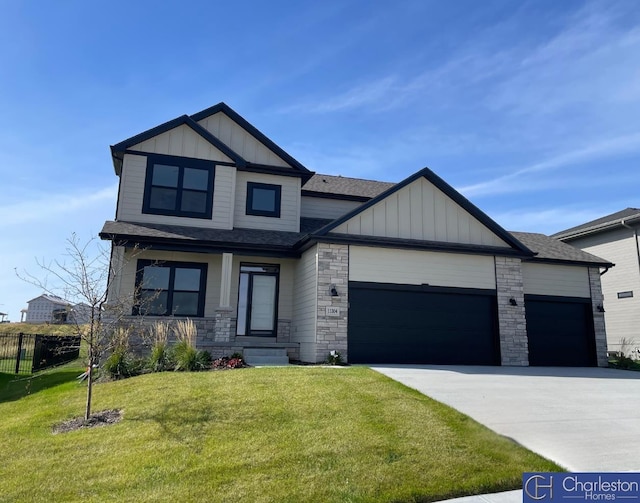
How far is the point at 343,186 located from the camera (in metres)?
19.1

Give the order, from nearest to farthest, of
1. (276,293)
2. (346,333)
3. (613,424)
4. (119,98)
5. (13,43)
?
(613,424)
(13,43)
(119,98)
(346,333)
(276,293)

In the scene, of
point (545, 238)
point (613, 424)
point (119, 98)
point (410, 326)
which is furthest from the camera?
point (545, 238)

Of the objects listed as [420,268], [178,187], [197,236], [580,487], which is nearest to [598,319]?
[420,268]

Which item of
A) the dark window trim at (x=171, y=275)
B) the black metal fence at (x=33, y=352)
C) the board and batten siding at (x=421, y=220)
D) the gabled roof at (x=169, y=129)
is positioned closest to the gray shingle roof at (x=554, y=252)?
the board and batten siding at (x=421, y=220)

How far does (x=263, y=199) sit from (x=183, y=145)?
130 inches

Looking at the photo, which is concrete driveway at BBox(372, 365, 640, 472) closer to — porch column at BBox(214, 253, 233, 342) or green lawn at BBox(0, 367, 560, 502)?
green lawn at BBox(0, 367, 560, 502)

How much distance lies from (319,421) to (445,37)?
1043 centimetres

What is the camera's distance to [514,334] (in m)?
13.8

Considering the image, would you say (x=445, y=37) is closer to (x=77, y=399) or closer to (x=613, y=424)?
(x=613, y=424)

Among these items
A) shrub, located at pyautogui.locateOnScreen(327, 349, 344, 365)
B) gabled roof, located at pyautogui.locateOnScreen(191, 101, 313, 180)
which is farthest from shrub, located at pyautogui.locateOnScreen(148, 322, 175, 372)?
gabled roof, located at pyautogui.locateOnScreen(191, 101, 313, 180)

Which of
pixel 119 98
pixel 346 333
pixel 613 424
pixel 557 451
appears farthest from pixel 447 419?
pixel 119 98

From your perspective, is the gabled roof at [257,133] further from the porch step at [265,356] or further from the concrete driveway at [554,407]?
the concrete driveway at [554,407]

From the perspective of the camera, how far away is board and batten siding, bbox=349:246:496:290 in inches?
511

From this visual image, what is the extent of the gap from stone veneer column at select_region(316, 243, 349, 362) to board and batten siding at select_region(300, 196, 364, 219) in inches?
211
